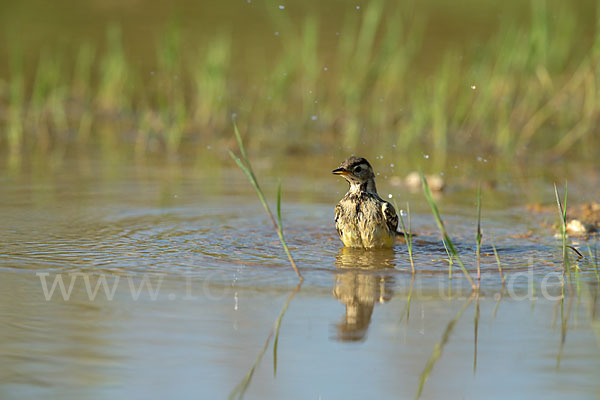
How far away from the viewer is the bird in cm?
637

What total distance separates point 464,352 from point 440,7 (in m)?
16.9

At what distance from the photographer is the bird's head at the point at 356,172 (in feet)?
21.7

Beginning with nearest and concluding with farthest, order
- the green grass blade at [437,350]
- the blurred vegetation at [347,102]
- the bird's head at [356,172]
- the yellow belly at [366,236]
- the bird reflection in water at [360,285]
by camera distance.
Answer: the green grass blade at [437,350]
the bird reflection in water at [360,285]
the yellow belly at [366,236]
the bird's head at [356,172]
the blurred vegetation at [347,102]

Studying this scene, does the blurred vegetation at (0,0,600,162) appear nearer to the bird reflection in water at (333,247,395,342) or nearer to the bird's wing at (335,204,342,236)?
the bird's wing at (335,204,342,236)

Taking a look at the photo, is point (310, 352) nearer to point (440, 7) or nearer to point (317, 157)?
point (317, 157)

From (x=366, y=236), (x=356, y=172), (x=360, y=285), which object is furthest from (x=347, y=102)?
(x=360, y=285)

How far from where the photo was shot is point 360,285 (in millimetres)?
5262

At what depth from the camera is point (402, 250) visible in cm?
647

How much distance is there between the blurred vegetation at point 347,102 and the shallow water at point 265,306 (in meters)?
3.07

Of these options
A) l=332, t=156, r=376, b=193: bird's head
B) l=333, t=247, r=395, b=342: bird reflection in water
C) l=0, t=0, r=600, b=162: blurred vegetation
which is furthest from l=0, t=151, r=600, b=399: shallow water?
l=0, t=0, r=600, b=162: blurred vegetation

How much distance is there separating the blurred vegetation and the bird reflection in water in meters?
4.68

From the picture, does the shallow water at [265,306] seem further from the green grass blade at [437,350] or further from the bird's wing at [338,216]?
the bird's wing at [338,216]

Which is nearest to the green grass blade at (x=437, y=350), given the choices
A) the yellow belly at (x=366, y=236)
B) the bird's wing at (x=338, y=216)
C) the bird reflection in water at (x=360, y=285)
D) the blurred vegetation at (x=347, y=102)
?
the bird reflection in water at (x=360, y=285)

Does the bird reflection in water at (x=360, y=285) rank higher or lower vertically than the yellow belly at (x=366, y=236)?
lower
